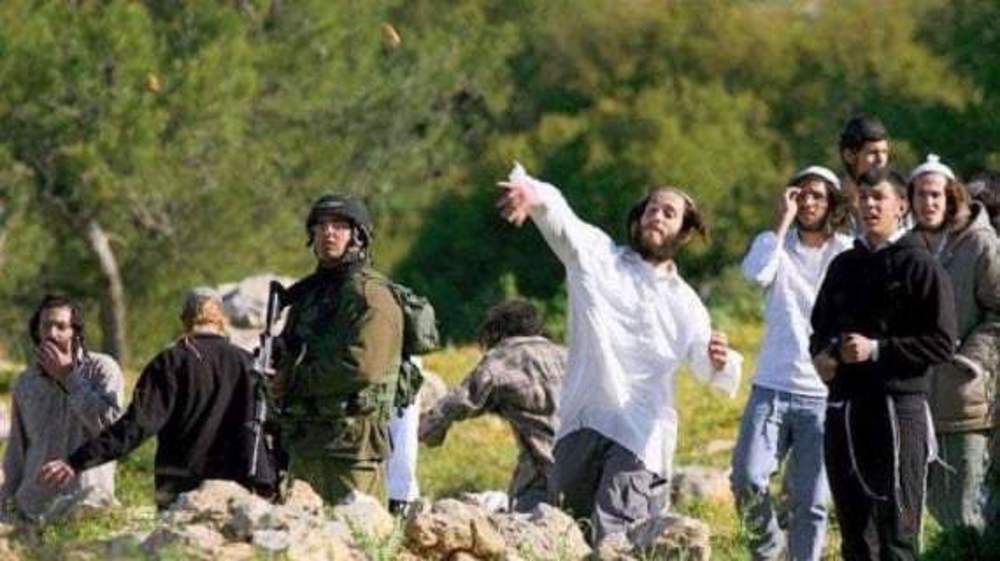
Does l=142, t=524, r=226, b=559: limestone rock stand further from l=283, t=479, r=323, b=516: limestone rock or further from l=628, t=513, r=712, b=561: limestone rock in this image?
l=628, t=513, r=712, b=561: limestone rock

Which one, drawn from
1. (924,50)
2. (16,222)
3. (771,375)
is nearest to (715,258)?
(924,50)

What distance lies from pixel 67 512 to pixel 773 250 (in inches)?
111

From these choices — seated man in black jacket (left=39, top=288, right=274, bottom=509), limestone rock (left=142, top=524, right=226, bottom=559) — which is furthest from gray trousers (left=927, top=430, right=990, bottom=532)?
limestone rock (left=142, top=524, right=226, bottom=559)

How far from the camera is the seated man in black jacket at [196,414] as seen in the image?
11.5 m

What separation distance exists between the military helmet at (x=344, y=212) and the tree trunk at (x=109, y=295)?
2992 centimetres

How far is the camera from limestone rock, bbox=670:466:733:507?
16469mm

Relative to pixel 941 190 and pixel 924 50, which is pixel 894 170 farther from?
pixel 924 50

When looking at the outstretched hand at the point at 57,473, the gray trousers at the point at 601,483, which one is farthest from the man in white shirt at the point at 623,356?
the outstretched hand at the point at 57,473

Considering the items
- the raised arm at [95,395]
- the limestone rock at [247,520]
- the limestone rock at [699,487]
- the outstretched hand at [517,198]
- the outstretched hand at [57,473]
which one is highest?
the outstretched hand at [517,198]

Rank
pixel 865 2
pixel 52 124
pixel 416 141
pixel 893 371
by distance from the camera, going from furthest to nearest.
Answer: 1. pixel 865 2
2. pixel 416 141
3. pixel 52 124
4. pixel 893 371

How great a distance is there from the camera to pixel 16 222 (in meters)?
Result: 42.3

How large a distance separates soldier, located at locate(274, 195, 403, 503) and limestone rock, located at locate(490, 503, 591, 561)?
0.60 m

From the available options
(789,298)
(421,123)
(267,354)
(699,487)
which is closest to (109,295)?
(421,123)

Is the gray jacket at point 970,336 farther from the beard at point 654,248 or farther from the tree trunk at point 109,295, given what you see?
the tree trunk at point 109,295
